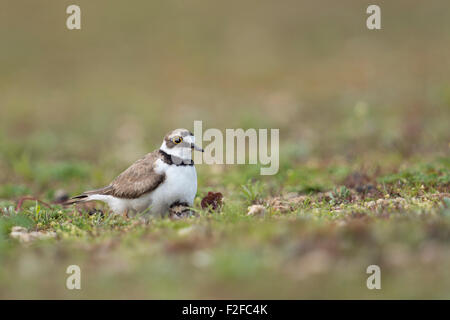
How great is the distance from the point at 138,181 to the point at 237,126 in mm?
6604

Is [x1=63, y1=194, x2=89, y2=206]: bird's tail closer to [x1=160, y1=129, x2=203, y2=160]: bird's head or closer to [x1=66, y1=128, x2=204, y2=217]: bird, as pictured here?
[x1=66, y1=128, x2=204, y2=217]: bird

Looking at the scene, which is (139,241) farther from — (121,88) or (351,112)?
(121,88)

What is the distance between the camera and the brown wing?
7.40 meters

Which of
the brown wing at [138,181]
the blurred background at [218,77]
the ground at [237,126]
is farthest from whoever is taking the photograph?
the blurred background at [218,77]

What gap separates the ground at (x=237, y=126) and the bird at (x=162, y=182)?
1.17ft

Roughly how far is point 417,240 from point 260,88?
43.8 ft

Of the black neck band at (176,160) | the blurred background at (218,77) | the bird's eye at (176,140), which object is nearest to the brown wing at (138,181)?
the black neck band at (176,160)

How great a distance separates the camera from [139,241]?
5957mm

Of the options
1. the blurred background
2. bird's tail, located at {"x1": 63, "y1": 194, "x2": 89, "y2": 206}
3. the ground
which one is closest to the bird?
the ground

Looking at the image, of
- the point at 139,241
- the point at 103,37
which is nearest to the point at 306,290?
the point at 139,241

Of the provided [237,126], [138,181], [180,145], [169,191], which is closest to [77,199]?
[138,181]

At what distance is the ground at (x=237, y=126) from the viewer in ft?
16.5

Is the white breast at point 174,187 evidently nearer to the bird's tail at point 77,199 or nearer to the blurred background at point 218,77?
the bird's tail at point 77,199

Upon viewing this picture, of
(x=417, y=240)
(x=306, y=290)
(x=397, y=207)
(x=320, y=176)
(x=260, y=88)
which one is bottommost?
(x=306, y=290)
